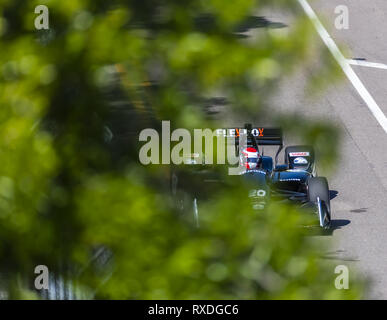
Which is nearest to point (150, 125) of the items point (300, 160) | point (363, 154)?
point (300, 160)

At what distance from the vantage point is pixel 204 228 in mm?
2928

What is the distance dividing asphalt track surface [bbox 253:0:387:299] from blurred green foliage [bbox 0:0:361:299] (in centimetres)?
782

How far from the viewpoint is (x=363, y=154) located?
22750mm

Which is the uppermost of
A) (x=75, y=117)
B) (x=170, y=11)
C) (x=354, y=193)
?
(x=354, y=193)

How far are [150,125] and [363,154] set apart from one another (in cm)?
2012

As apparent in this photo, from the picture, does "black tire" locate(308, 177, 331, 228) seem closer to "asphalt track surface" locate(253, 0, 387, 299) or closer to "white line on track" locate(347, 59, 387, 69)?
"asphalt track surface" locate(253, 0, 387, 299)

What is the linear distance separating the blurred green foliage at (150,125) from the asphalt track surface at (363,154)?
7817 millimetres

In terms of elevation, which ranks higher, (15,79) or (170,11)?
(170,11)

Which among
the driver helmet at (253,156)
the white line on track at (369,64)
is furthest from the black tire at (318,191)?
the white line on track at (369,64)

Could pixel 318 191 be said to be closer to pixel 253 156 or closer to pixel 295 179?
pixel 295 179

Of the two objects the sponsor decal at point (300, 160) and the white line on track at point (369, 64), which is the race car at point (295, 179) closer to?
the sponsor decal at point (300, 160)

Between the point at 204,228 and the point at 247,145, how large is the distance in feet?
45.4

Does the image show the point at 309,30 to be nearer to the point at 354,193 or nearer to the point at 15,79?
the point at 15,79

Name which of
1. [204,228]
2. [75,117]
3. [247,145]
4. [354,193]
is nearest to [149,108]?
[75,117]
